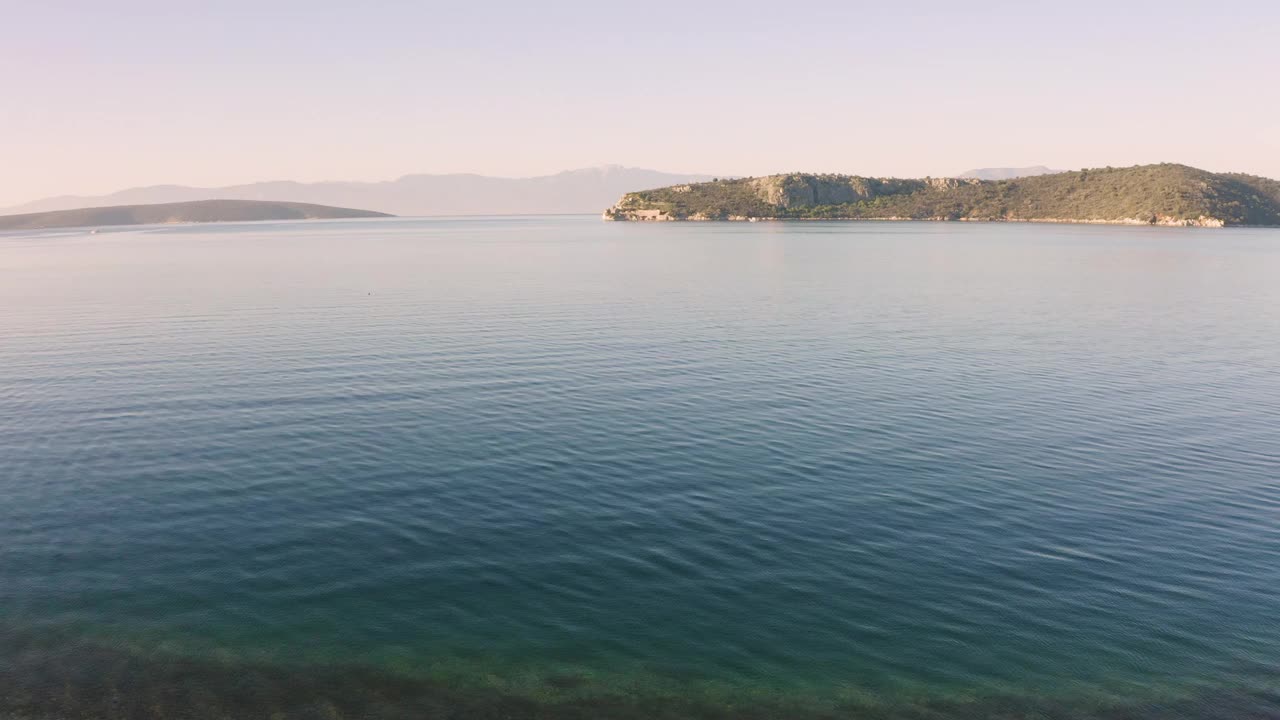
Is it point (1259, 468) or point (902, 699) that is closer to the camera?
point (902, 699)

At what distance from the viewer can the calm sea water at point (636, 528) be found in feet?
65.3

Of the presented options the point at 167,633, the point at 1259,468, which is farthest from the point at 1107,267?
the point at 167,633

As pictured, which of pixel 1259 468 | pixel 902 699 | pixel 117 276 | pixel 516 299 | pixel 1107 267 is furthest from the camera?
pixel 1107 267

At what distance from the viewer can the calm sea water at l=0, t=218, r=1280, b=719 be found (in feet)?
65.3

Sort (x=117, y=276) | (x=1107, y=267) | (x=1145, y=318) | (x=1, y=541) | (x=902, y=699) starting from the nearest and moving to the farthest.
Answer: (x=902, y=699)
(x=1, y=541)
(x=1145, y=318)
(x=117, y=276)
(x=1107, y=267)

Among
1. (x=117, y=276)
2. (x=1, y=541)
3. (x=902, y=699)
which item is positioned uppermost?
(x=117, y=276)

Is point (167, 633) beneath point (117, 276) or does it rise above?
beneath

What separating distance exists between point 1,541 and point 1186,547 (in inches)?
1666

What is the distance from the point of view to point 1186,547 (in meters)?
27.2

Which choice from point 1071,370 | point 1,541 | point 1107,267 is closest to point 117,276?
point 1,541

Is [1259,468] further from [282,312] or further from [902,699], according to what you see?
[282,312]

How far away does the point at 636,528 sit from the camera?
28.2 m

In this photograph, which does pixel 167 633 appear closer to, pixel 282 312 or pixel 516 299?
pixel 282 312

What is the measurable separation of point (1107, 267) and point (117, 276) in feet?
605
